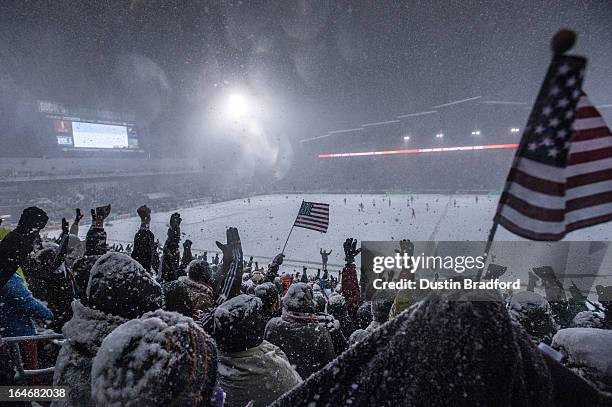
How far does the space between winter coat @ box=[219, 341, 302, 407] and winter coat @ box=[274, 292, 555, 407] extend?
1.04 meters

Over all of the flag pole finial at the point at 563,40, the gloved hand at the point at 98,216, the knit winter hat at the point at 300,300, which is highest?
the flag pole finial at the point at 563,40

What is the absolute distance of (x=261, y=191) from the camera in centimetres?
5753

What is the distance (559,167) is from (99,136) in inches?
2080

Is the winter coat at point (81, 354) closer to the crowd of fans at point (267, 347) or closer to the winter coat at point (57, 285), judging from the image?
the crowd of fans at point (267, 347)

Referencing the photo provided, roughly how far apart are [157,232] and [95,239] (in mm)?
19830

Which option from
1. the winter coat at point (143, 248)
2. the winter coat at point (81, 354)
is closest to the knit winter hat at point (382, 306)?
the winter coat at point (81, 354)

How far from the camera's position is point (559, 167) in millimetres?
1491

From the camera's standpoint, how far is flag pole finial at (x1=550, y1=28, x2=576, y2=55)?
115 cm

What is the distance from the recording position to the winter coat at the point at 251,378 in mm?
1863

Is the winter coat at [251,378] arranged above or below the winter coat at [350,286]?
above

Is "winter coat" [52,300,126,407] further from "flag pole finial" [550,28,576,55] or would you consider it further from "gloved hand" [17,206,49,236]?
"flag pole finial" [550,28,576,55]

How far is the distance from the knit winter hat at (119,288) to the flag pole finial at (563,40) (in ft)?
6.64

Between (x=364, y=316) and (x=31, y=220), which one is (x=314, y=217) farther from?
(x=31, y=220)

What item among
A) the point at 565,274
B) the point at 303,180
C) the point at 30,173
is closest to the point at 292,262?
the point at 565,274
